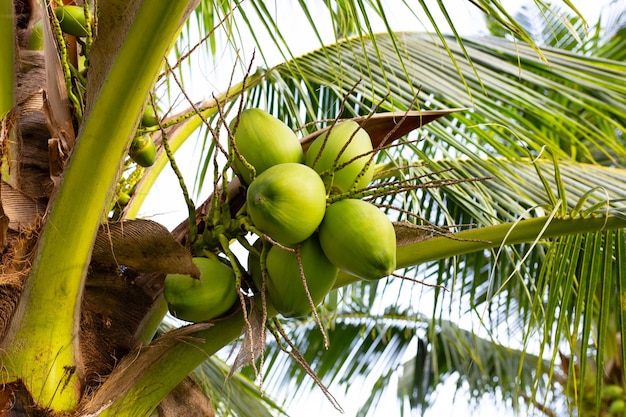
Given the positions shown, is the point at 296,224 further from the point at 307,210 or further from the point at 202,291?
the point at 202,291

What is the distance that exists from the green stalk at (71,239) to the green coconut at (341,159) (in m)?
0.26

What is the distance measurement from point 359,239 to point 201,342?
35 cm

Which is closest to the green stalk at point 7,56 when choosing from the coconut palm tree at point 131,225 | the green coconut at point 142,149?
the coconut palm tree at point 131,225

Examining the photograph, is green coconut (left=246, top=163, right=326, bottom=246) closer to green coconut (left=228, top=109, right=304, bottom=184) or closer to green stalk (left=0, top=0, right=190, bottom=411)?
green coconut (left=228, top=109, right=304, bottom=184)

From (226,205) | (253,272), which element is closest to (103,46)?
(226,205)

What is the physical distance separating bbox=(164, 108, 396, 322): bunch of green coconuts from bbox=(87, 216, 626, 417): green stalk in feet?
0.20

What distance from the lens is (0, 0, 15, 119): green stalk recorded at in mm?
1231

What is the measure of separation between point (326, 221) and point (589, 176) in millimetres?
968

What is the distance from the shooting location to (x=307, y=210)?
0.95m

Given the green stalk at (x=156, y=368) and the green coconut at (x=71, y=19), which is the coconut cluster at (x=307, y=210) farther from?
the green coconut at (x=71, y=19)

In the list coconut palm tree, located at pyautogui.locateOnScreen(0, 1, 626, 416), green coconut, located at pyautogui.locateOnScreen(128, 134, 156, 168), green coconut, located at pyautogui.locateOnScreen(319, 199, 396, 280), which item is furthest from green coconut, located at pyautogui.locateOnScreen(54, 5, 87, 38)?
green coconut, located at pyautogui.locateOnScreen(319, 199, 396, 280)

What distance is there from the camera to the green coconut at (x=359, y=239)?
3.08 feet

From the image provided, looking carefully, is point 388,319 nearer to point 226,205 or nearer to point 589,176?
point 589,176

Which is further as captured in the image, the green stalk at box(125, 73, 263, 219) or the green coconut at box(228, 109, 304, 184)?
the green stalk at box(125, 73, 263, 219)
